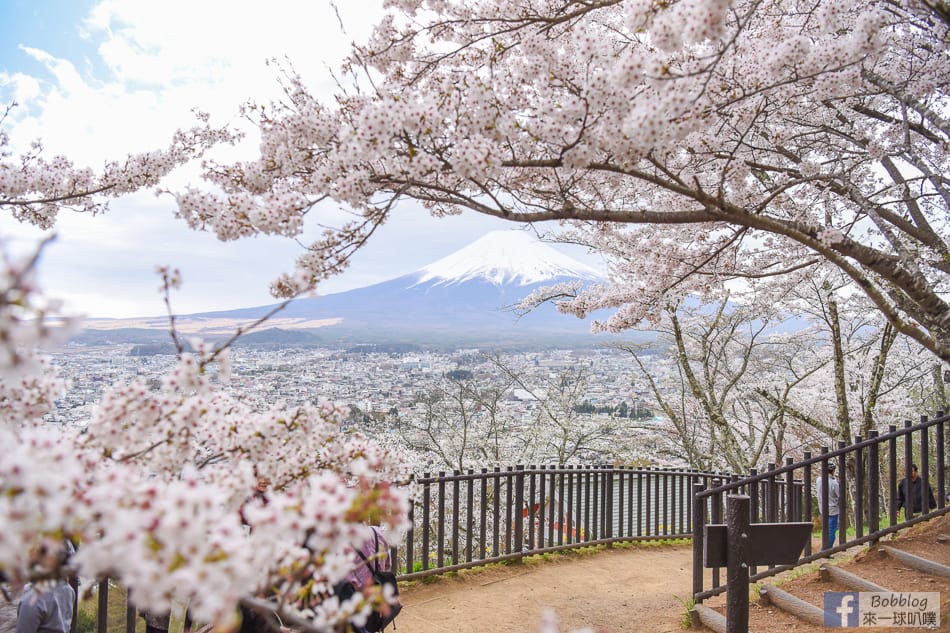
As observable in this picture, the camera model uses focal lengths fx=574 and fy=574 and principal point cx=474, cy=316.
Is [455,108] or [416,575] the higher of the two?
[455,108]

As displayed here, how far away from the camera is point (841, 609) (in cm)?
419

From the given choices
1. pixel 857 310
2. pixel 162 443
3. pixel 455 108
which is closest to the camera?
pixel 162 443

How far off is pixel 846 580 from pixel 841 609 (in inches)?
17.3

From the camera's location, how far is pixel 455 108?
283cm

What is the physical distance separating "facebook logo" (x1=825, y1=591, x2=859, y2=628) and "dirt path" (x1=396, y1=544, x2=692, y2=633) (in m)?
1.16

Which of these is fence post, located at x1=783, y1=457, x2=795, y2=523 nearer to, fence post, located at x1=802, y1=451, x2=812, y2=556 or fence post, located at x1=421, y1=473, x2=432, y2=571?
fence post, located at x1=802, y1=451, x2=812, y2=556

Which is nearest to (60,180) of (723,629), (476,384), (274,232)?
(274,232)

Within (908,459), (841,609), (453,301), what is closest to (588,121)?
(841,609)

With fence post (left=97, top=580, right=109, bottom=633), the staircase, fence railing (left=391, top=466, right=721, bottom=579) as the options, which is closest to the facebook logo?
the staircase

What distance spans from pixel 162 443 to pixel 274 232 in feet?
4.68

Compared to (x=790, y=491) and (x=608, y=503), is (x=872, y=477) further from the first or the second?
(x=608, y=503)

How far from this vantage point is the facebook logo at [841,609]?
13.3 feet

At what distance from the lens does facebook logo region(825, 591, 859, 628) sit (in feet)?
13.3

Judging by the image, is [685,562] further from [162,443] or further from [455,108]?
[162,443]
